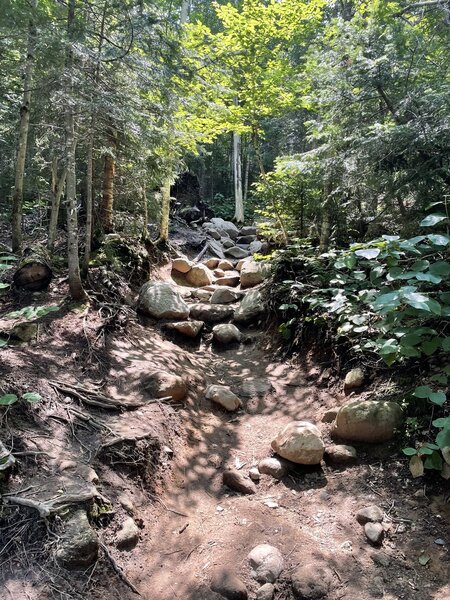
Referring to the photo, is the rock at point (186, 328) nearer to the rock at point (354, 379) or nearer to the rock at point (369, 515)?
the rock at point (354, 379)

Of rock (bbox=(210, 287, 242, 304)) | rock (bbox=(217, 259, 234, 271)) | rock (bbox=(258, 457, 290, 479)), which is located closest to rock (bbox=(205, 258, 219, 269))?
rock (bbox=(217, 259, 234, 271))

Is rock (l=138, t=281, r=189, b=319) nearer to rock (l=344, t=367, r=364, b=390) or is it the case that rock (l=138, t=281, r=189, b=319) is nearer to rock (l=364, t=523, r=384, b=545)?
rock (l=344, t=367, r=364, b=390)

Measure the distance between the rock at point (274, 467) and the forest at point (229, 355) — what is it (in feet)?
0.07

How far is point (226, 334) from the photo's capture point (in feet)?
23.9

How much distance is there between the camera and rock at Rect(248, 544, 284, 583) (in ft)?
8.77

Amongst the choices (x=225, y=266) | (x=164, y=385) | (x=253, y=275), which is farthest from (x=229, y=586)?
(x=225, y=266)

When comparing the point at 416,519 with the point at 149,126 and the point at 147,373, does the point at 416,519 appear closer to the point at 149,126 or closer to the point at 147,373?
the point at 147,373

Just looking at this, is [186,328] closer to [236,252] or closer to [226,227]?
[236,252]

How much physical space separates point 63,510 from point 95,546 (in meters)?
0.33

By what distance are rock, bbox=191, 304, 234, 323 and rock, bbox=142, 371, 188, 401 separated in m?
3.02

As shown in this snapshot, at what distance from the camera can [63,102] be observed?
4.85 meters

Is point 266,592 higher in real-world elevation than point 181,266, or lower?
lower

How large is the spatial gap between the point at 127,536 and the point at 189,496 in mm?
881

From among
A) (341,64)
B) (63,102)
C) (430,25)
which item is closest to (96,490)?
(63,102)
